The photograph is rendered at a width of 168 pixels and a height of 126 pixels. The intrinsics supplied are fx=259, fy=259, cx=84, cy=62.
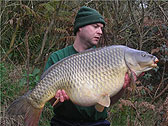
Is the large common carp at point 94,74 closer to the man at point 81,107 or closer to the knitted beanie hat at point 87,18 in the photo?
the man at point 81,107

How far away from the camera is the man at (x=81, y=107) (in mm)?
1832

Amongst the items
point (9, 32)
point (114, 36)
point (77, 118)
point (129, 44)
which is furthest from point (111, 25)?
point (77, 118)

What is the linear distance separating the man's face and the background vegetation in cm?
185

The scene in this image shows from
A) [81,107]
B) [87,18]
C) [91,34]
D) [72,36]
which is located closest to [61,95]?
[81,107]

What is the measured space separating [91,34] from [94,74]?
41cm

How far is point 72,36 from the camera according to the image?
4.15m

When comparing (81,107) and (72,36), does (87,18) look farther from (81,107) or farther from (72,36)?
(72,36)

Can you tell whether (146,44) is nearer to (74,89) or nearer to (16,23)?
(16,23)

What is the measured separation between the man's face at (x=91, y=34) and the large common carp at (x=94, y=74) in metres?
0.27

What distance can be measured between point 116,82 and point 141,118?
2321 mm

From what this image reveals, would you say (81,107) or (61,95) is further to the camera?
(81,107)

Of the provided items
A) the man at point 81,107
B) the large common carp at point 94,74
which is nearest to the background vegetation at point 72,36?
the man at point 81,107

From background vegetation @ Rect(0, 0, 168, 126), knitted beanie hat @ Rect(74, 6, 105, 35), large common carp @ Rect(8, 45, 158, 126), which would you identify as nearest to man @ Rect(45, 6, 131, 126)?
knitted beanie hat @ Rect(74, 6, 105, 35)

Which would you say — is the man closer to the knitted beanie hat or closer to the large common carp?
the knitted beanie hat
